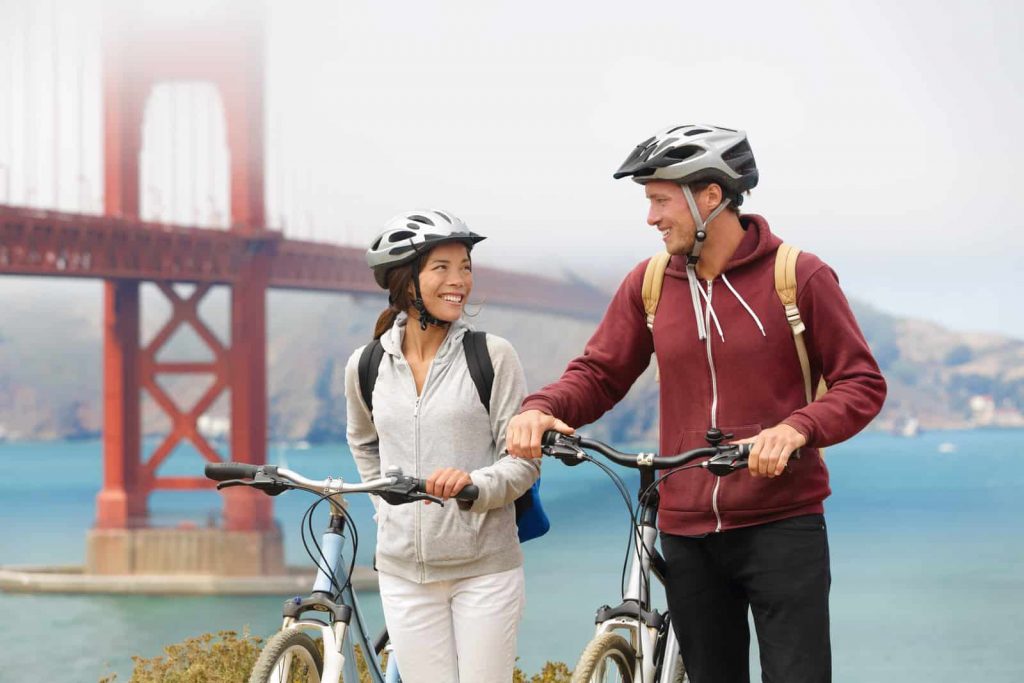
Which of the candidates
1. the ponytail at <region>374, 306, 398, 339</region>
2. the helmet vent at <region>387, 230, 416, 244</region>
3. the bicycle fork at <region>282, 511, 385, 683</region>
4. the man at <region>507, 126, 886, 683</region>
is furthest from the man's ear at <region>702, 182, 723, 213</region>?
the bicycle fork at <region>282, 511, 385, 683</region>

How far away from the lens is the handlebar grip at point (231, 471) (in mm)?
3016

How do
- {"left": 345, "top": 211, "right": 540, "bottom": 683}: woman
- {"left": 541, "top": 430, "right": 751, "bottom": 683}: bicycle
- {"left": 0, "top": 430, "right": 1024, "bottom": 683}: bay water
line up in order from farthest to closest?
{"left": 0, "top": 430, "right": 1024, "bottom": 683}: bay water → {"left": 345, "top": 211, "right": 540, "bottom": 683}: woman → {"left": 541, "top": 430, "right": 751, "bottom": 683}: bicycle

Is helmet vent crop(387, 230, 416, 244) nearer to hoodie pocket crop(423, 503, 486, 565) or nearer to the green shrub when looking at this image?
hoodie pocket crop(423, 503, 486, 565)

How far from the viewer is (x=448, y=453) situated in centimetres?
322

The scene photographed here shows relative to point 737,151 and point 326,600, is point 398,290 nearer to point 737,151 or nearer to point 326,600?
point 326,600

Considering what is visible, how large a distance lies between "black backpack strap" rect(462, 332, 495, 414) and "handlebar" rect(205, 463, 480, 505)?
0.26 m

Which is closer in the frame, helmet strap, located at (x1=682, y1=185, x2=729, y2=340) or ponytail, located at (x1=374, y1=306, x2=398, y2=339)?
helmet strap, located at (x1=682, y1=185, x2=729, y2=340)

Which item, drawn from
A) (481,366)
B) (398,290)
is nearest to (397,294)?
(398,290)

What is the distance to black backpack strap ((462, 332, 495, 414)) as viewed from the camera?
10.6ft

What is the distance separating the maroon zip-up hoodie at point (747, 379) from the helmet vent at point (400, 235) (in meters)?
Result: 0.41

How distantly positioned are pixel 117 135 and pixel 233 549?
1120cm

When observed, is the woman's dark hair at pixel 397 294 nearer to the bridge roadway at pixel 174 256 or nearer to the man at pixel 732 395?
the man at pixel 732 395

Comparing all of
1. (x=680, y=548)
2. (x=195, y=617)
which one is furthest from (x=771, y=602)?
(x=195, y=617)

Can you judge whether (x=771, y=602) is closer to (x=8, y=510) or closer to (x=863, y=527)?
(x=863, y=527)
